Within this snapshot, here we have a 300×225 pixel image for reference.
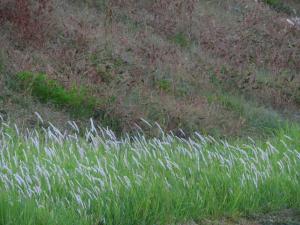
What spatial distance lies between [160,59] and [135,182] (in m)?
6.94

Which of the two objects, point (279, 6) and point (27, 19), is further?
point (279, 6)

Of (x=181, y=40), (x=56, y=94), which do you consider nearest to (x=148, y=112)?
(x=56, y=94)

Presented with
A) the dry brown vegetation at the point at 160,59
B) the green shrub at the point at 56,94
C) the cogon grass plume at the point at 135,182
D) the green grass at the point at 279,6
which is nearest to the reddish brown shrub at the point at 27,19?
the dry brown vegetation at the point at 160,59

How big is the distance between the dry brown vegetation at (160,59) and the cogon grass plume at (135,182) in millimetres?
2698

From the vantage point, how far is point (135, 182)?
6.19 m

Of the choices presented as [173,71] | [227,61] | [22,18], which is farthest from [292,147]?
[227,61]

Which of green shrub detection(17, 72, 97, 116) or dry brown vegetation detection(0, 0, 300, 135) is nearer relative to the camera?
green shrub detection(17, 72, 97, 116)

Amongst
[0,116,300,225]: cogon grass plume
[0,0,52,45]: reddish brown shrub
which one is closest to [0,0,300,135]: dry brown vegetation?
[0,0,52,45]: reddish brown shrub

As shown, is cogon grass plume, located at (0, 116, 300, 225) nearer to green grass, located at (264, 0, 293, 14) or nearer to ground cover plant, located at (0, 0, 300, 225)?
ground cover plant, located at (0, 0, 300, 225)

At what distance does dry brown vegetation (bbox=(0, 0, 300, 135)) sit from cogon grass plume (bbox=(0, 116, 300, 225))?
2.70 metres

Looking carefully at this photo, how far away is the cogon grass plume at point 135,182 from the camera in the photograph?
5.66 meters

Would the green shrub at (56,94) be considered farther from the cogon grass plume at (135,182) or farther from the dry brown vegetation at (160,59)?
the cogon grass plume at (135,182)

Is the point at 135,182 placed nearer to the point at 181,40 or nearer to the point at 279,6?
the point at 181,40

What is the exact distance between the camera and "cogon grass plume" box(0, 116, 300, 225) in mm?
5664
